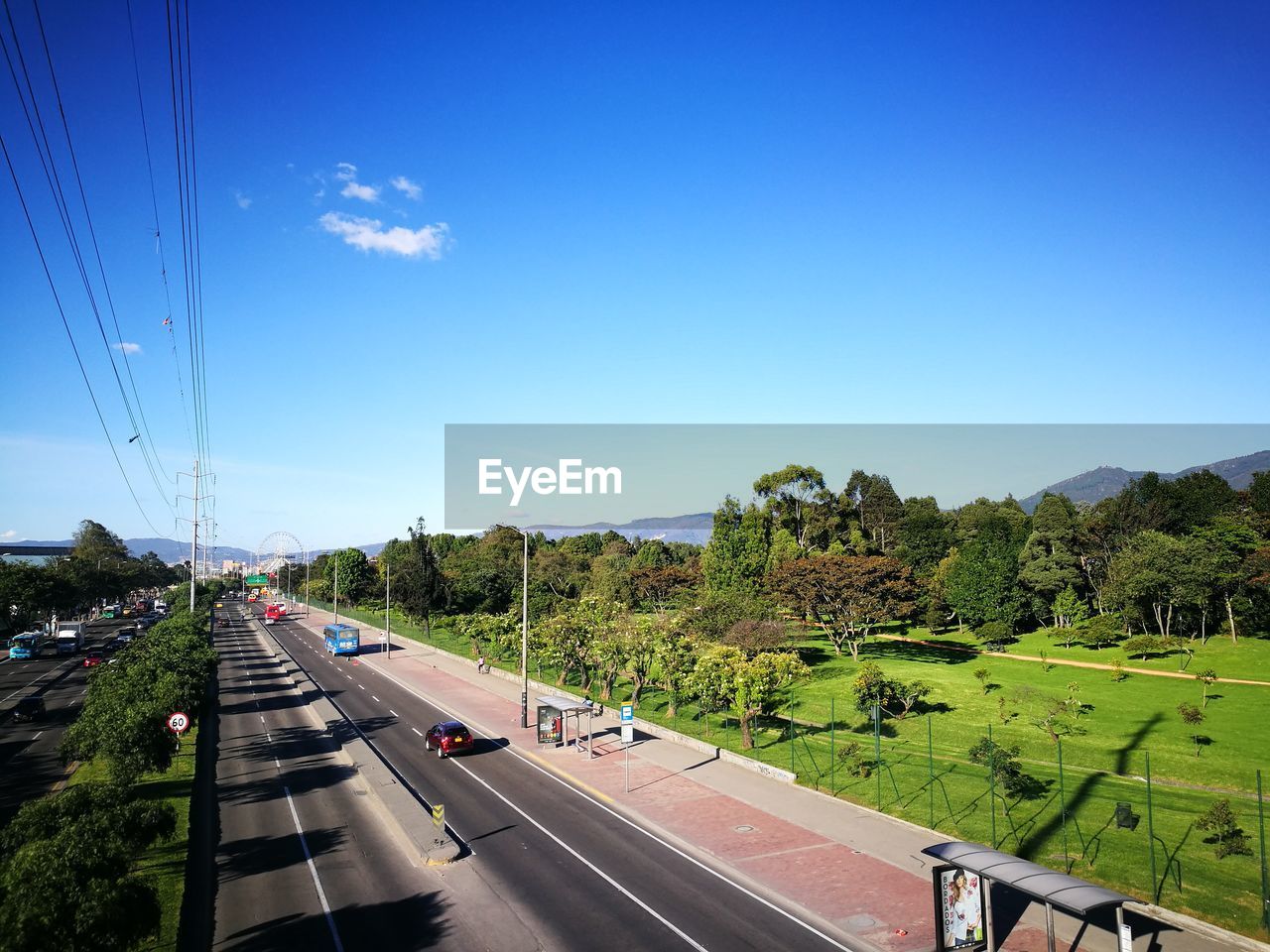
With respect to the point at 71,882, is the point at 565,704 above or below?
below

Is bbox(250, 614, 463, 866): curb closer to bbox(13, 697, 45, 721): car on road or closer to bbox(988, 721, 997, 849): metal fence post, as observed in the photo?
bbox(13, 697, 45, 721): car on road

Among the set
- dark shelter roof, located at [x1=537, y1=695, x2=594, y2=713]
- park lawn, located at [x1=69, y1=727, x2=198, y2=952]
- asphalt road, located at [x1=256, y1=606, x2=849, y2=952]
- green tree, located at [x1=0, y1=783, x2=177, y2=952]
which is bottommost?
asphalt road, located at [x1=256, y1=606, x2=849, y2=952]

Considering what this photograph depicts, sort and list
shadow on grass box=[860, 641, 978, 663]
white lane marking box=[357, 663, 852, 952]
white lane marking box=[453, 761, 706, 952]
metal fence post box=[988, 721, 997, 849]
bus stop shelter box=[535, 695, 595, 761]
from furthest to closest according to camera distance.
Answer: shadow on grass box=[860, 641, 978, 663], bus stop shelter box=[535, 695, 595, 761], metal fence post box=[988, 721, 997, 849], white lane marking box=[357, 663, 852, 952], white lane marking box=[453, 761, 706, 952]

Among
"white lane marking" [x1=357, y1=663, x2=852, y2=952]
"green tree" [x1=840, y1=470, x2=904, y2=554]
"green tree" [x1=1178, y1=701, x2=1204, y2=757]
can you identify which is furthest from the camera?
"green tree" [x1=840, y1=470, x2=904, y2=554]

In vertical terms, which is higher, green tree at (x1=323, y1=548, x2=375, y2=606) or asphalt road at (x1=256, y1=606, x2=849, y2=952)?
green tree at (x1=323, y1=548, x2=375, y2=606)

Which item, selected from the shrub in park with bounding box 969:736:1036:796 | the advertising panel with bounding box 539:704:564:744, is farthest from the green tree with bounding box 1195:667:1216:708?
the advertising panel with bounding box 539:704:564:744

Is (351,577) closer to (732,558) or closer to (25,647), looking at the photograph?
(25,647)

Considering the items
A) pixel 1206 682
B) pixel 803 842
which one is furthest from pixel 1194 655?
pixel 803 842
